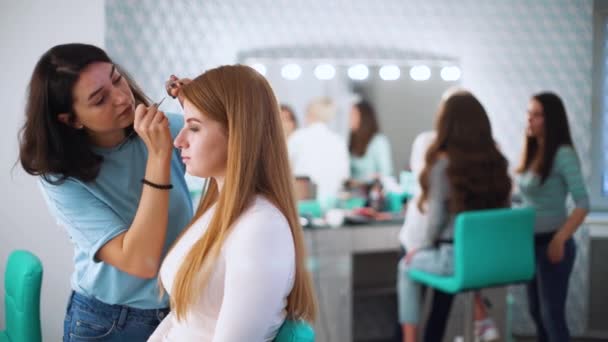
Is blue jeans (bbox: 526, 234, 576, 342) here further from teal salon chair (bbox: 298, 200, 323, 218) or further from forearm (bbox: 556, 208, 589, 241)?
teal salon chair (bbox: 298, 200, 323, 218)

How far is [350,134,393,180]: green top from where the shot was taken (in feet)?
10.4

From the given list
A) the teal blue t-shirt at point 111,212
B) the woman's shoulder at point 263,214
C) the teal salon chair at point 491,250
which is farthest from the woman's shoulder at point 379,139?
the woman's shoulder at point 263,214

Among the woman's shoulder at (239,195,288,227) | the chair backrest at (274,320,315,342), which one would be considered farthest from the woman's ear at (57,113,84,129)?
the chair backrest at (274,320,315,342)

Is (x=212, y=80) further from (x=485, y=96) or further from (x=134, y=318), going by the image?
(x=485, y=96)

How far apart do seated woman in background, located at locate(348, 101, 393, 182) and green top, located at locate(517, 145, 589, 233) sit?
0.68m

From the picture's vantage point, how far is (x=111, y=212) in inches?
53.1

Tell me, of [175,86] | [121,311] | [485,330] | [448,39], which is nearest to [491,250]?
[485,330]

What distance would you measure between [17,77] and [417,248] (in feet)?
5.17

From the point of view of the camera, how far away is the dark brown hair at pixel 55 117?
1.32m

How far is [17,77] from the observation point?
2.14 m

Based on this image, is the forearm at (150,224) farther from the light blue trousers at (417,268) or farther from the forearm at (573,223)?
the forearm at (573,223)

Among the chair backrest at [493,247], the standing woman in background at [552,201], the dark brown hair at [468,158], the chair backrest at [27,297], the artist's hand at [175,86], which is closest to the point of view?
the artist's hand at [175,86]

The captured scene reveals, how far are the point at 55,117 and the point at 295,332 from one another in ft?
2.19

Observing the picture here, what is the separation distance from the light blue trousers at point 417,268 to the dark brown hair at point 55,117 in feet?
5.18
